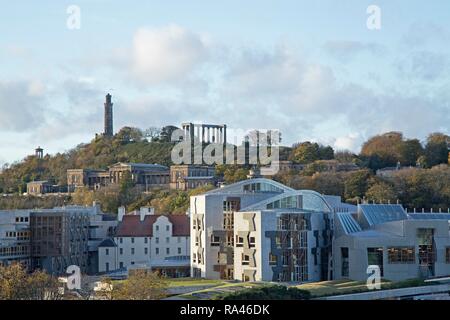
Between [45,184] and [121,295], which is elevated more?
[45,184]

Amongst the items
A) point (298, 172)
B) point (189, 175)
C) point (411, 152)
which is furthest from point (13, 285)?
point (411, 152)

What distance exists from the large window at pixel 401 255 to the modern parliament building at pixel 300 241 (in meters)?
0.04

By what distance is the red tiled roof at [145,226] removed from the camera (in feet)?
149

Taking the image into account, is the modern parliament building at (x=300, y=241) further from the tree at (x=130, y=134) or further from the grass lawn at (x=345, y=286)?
the tree at (x=130, y=134)

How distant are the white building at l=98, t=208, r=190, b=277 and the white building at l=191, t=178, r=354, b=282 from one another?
7347 mm

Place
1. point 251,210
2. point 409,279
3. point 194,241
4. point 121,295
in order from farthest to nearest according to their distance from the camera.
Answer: point 194,241 < point 251,210 < point 409,279 < point 121,295

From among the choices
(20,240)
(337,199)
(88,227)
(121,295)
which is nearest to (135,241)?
(88,227)

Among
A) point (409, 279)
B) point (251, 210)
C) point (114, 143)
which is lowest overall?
point (409, 279)

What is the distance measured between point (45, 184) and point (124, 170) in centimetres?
791

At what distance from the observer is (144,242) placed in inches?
1788

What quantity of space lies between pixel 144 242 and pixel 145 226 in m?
0.84

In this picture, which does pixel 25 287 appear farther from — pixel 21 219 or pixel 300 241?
pixel 21 219

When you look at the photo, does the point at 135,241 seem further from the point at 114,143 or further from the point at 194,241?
the point at 114,143
